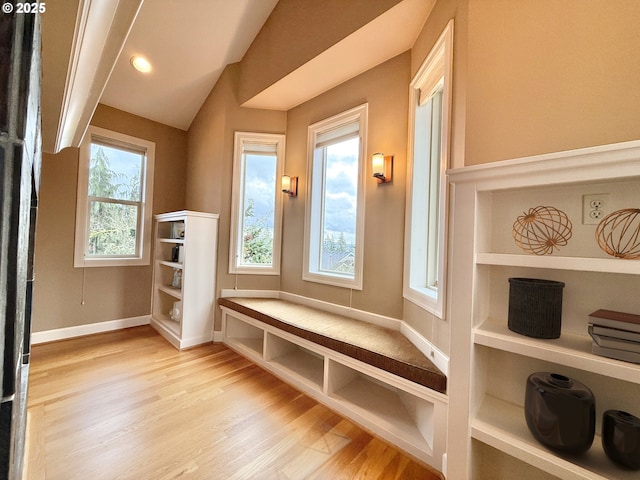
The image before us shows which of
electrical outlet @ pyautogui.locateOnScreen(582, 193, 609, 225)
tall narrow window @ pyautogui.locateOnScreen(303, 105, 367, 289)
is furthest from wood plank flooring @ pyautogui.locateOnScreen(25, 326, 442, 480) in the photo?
electrical outlet @ pyautogui.locateOnScreen(582, 193, 609, 225)

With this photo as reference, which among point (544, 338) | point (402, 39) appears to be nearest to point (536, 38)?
point (402, 39)

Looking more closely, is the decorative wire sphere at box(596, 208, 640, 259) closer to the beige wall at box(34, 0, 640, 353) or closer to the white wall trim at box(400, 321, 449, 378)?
the beige wall at box(34, 0, 640, 353)

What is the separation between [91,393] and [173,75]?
10.8 ft

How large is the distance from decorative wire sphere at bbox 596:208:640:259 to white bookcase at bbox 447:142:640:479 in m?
0.03

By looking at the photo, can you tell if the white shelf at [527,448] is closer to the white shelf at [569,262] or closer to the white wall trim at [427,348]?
the white wall trim at [427,348]

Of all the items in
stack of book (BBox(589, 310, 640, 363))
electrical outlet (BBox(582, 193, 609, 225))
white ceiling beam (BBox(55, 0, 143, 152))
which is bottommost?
stack of book (BBox(589, 310, 640, 363))

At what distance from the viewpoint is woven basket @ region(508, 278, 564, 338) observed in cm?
99

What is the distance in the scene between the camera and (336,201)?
8.76 feet

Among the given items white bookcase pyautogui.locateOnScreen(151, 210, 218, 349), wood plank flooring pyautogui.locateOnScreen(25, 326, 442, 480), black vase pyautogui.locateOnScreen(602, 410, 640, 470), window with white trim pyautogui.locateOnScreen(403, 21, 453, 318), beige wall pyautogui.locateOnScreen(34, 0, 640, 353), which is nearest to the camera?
black vase pyautogui.locateOnScreen(602, 410, 640, 470)

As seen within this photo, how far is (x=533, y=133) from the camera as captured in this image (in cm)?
116

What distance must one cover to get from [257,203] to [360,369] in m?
2.22

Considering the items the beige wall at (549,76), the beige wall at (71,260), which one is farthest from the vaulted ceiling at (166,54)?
the beige wall at (549,76)

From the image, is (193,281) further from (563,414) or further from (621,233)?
(621,233)

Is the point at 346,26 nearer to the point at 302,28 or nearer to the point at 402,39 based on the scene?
the point at 402,39
